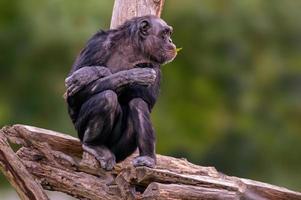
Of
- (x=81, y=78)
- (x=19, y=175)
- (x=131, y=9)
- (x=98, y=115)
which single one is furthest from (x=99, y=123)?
(x=131, y=9)

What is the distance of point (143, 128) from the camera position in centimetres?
707

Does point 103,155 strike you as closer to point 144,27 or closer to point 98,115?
point 98,115

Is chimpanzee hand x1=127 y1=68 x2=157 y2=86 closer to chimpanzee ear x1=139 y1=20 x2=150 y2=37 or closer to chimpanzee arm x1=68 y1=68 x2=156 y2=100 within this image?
chimpanzee arm x1=68 y1=68 x2=156 y2=100

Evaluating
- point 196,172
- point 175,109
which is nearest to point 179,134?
point 175,109

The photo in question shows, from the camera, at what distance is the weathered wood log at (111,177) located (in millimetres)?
6617

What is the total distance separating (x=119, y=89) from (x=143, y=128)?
30 centimetres

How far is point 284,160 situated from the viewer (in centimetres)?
1714

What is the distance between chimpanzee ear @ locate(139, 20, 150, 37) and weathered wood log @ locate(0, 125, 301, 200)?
0.88 metres

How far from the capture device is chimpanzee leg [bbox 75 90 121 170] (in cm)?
704

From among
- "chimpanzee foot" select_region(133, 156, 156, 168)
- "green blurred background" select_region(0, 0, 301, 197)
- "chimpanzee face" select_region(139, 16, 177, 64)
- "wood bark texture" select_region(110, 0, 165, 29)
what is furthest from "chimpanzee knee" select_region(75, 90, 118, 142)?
"green blurred background" select_region(0, 0, 301, 197)

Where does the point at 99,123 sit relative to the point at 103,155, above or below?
above

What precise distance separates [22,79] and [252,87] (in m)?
3.53

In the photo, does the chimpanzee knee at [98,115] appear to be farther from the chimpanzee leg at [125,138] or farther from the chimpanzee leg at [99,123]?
the chimpanzee leg at [125,138]

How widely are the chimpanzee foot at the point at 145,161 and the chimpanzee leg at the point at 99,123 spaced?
310 mm
